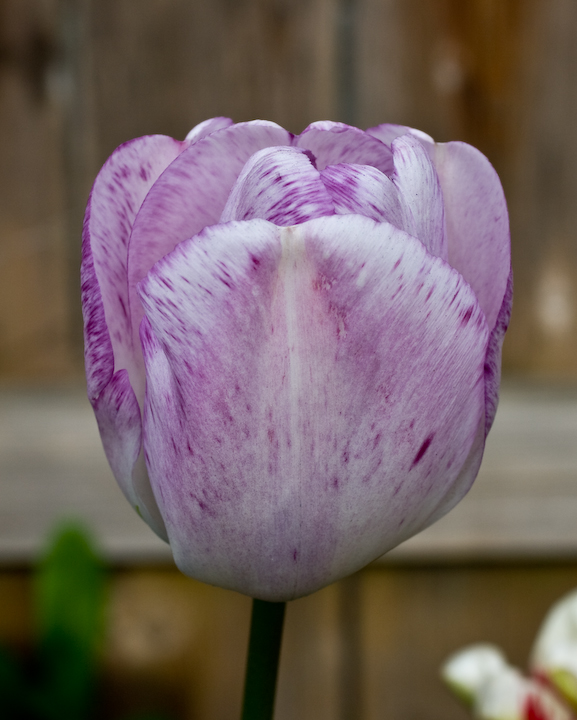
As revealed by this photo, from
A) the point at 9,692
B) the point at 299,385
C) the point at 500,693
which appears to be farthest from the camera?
the point at 9,692

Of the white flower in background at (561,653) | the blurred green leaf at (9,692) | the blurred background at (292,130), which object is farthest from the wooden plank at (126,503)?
the white flower in background at (561,653)

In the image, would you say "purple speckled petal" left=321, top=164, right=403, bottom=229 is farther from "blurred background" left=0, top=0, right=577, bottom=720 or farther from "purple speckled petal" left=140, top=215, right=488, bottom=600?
"blurred background" left=0, top=0, right=577, bottom=720

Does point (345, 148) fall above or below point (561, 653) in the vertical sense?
above

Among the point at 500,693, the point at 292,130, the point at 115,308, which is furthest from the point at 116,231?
the point at 292,130

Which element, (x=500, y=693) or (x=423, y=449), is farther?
(x=500, y=693)

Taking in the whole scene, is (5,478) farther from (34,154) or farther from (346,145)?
(346,145)

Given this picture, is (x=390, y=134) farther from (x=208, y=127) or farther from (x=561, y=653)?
(x=561, y=653)
